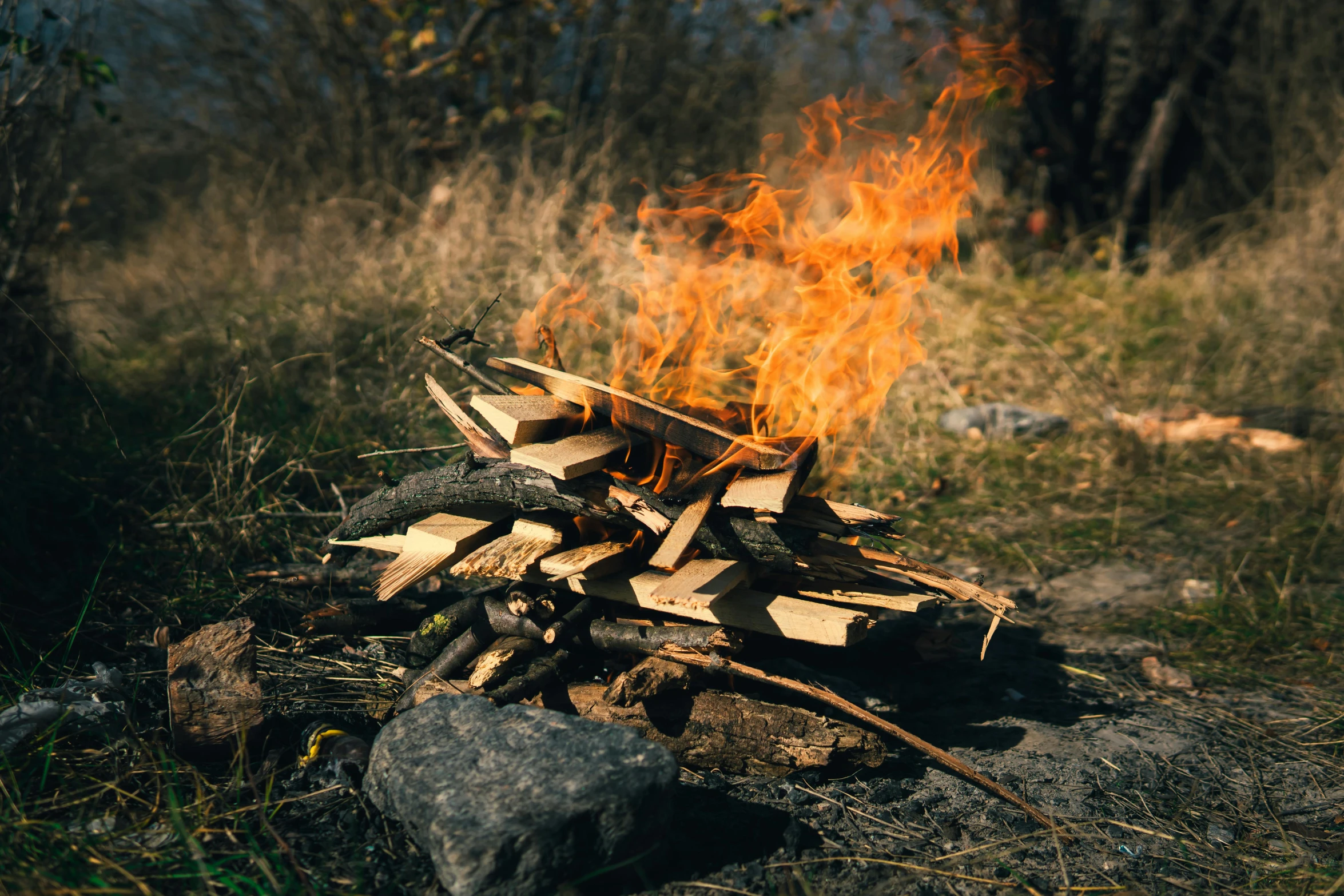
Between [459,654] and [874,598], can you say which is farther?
[459,654]

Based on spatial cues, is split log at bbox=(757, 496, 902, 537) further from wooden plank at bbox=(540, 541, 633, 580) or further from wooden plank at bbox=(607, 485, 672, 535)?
wooden plank at bbox=(540, 541, 633, 580)

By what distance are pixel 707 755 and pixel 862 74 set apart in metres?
10.4

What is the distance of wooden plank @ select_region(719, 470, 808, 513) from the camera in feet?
7.72

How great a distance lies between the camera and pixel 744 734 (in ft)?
7.76

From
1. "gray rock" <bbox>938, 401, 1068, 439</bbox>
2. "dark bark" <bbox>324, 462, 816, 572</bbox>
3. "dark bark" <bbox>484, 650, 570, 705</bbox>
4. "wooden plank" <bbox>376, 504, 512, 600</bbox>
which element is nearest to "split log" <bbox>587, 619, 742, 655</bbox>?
"dark bark" <bbox>484, 650, 570, 705</bbox>

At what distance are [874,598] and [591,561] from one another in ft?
2.81

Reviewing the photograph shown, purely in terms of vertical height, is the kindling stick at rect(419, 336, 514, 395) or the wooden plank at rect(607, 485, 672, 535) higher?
the kindling stick at rect(419, 336, 514, 395)

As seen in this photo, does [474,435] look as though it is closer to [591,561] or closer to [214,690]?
[591,561]

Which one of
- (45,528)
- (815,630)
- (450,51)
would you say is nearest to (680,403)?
(815,630)

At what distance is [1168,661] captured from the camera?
130 inches

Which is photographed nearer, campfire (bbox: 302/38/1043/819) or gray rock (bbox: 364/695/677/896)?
gray rock (bbox: 364/695/677/896)

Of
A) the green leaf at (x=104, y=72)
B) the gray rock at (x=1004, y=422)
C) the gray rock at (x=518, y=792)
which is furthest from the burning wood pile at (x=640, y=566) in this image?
the gray rock at (x=1004, y=422)

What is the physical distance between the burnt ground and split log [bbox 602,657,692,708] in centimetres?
27

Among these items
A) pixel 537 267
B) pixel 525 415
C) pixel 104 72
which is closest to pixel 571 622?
pixel 525 415
